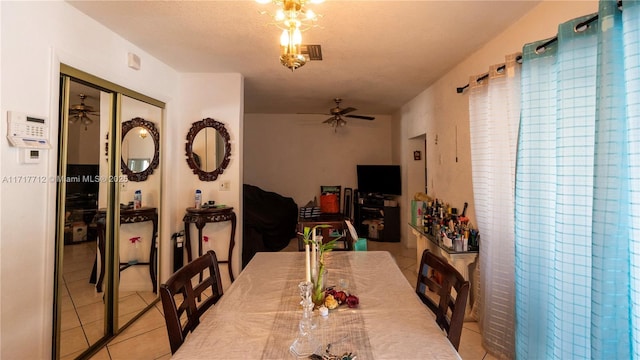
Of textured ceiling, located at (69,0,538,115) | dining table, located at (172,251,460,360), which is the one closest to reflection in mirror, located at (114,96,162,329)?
textured ceiling, located at (69,0,538,115)

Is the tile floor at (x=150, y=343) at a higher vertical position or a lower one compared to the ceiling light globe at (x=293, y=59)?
lower

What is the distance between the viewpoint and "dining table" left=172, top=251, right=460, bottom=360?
940 millimetres

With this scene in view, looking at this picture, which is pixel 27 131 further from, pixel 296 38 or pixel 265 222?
pixel 265 222

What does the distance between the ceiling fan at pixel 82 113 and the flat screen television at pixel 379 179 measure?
4162 millimetres

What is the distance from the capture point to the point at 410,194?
459 cm

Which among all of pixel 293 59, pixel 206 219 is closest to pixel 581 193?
pixel 293 59

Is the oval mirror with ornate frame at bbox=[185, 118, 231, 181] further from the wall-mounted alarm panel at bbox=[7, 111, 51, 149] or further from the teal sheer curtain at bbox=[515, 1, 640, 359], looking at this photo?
the teal sheer curtain at bbox=[515, 1, 640, 359]

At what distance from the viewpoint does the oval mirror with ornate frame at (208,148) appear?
3.06 meters

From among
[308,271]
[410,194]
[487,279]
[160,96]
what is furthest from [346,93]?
[308,271]

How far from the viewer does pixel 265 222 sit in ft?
13.7

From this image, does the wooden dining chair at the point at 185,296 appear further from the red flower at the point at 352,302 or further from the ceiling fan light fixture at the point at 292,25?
the ceiling fan light fixture at the point at 292,25

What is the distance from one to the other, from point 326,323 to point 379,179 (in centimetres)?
414

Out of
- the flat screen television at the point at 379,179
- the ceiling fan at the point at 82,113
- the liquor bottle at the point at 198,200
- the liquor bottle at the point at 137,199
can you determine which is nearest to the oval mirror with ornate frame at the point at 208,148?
the liquor bottle at the point at 198,200

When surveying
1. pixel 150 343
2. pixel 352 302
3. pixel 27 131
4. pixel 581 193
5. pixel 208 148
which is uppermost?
pixel 208 148
